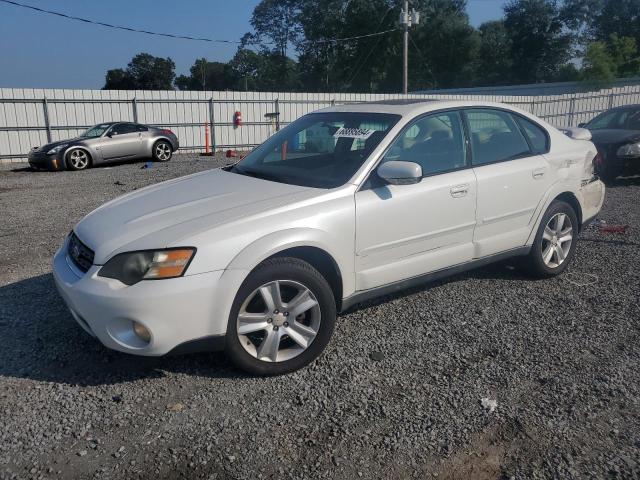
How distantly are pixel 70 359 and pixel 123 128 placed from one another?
1404 centimetres

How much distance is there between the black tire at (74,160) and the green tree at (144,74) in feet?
235

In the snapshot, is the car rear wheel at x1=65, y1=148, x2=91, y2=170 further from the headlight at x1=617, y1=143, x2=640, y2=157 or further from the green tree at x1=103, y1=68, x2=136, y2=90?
the green tree at x1=103, y1=68, x2=136, y2=90

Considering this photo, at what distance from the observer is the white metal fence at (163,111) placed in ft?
58.9

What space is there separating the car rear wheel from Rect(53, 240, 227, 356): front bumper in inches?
526

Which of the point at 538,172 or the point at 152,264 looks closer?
the point at 152,264

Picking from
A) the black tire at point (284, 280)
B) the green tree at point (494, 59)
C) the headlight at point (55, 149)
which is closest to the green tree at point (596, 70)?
the green tree at point (494, 59)

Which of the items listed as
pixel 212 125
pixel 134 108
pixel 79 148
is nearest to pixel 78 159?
pixel 79 148

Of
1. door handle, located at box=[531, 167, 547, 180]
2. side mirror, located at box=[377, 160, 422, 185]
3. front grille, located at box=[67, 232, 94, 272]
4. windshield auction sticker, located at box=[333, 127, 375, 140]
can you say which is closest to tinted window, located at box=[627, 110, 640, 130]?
door handle, located at box=[531, 167, 547, 180]

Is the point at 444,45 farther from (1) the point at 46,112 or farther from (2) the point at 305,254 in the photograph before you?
(2) the point at 305,254

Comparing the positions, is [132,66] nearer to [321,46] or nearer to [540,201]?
[321,46]

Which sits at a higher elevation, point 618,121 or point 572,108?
point 572,108

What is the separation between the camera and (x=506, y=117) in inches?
187

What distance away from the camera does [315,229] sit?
335 cm

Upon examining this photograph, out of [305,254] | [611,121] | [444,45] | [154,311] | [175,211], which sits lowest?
[154,311]
